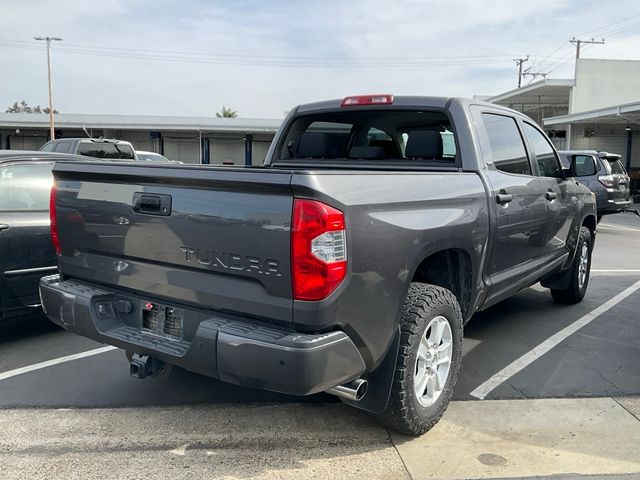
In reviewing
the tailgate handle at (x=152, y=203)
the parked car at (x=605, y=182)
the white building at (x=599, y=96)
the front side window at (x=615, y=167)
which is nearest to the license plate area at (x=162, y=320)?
the tailgate handle at (x=152, y=203)

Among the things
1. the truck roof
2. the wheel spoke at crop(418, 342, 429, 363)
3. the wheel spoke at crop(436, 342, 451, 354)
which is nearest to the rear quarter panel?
the wheel spoke at crop(418, 342, 429, 363)

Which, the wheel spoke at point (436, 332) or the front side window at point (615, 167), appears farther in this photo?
the front side window at point (615, 167)

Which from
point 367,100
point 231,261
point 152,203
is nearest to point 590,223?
point 367,100

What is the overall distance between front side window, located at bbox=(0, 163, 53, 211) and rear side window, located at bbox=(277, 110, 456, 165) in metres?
2.12

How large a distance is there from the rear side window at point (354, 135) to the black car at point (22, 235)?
7.04 ft

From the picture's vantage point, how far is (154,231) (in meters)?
3.09

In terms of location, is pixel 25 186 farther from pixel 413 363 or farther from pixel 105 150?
pixel 105 150

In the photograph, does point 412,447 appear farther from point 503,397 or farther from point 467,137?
point 467,137

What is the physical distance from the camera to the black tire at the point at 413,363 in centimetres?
316

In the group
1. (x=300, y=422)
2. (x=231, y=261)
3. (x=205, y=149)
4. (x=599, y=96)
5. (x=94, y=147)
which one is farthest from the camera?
(x=205, y=149)

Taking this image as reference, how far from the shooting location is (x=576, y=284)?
6.43 meters

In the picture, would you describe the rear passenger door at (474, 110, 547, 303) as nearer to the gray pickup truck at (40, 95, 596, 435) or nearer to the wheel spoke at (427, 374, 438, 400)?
the gray pickup truck at (40, 95, 596, 435)

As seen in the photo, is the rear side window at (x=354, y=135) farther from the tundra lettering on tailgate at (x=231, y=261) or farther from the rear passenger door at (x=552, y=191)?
the tundra lettering on tailgate at (x=231, y=261)

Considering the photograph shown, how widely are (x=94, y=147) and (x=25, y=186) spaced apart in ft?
36.3
